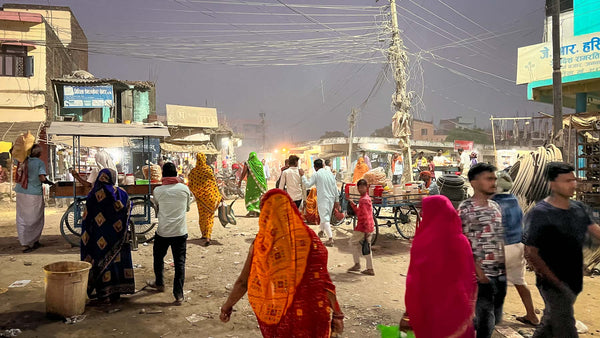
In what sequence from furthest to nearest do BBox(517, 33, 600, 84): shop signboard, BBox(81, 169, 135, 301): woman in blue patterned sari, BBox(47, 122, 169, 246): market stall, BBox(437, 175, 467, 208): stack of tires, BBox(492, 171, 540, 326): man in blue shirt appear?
BBox(517, 33, 600, 84): shop signboard < BBox(437, 175, 467, 208): stack of tires < BBox(47, 122, 169, 246): market stall < BBox(81, 169, 135, 301): woman in blue patterned sari < BBox(492, 171, 540, 326): man in blue shirt

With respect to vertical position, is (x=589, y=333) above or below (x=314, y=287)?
below

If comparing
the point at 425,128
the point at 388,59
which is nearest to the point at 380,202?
the point at 388,59

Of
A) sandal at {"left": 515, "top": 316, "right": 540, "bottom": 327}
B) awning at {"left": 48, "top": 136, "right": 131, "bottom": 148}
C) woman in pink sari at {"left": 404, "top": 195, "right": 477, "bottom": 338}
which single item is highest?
awning at {"left": 48, "top": 136, "right": 131, "bottom": 148}

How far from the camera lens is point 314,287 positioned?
2447mm

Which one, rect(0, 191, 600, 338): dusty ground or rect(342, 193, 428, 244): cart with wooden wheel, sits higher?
rect(342, 193, 428, 244): cart with wooden wheel

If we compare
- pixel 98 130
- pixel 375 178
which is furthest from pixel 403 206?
pixel 98 130

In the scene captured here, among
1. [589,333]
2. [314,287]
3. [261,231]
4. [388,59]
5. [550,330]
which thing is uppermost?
[388,59]

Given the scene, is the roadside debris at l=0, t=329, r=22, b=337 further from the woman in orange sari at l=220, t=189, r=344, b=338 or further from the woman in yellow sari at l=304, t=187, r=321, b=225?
the woman in yellow sari at l=304, t=187, r=321, b=225

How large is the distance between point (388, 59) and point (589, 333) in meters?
13.4

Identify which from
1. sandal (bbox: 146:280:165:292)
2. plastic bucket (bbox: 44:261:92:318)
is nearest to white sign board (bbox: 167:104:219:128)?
sandal (bbox: 146:280:165:292)

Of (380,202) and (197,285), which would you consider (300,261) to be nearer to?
(197,285)

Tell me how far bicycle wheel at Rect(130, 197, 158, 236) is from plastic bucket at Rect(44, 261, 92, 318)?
372cm

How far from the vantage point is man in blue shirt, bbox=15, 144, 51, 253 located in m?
7.52

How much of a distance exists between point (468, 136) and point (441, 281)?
58577 mm
